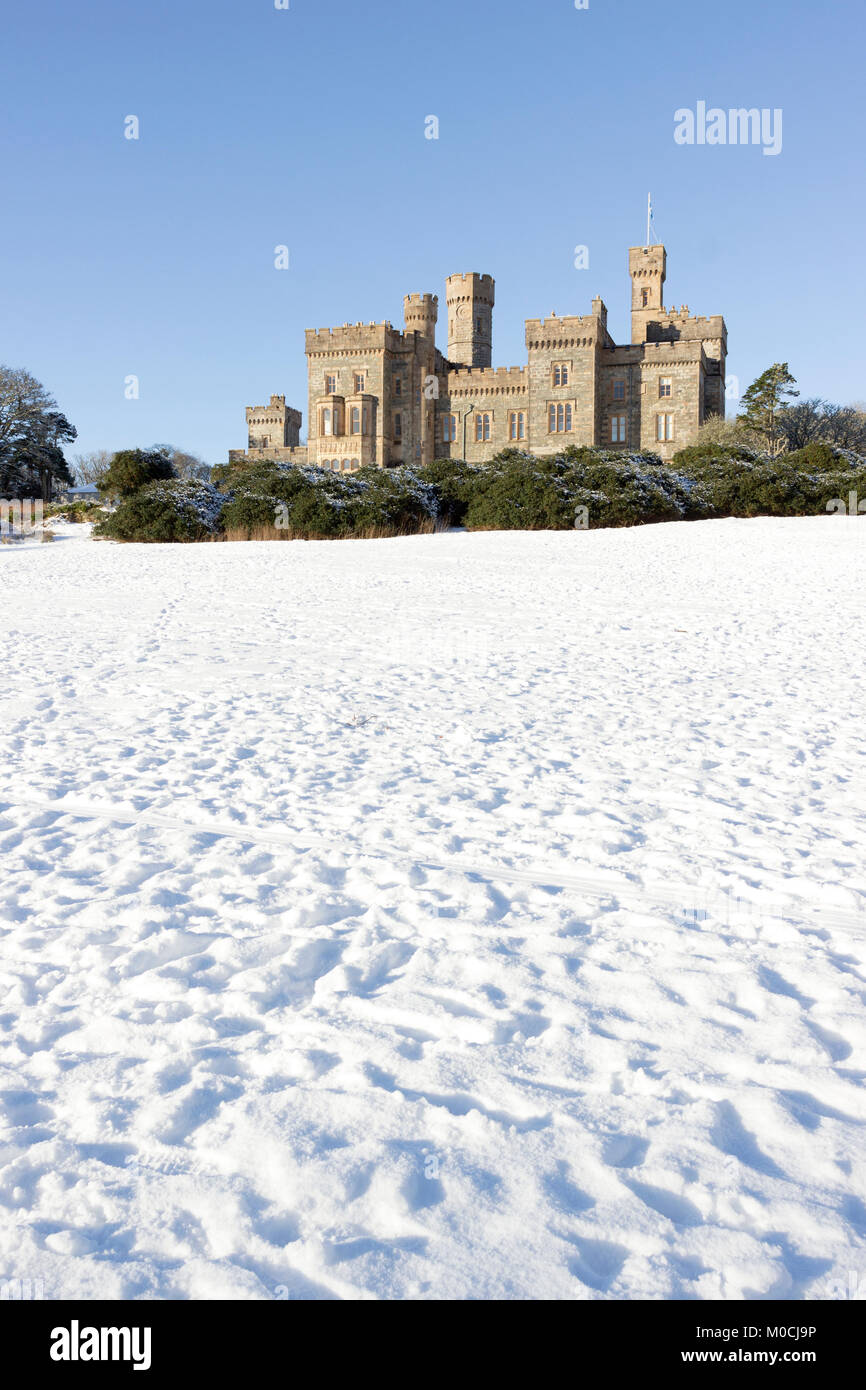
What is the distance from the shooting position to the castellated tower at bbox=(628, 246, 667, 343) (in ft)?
146

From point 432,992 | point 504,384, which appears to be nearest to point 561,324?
point 504,384

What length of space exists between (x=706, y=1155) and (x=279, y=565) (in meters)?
13.6

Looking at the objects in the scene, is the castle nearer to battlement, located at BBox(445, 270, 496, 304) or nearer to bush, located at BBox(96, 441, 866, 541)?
battlement, located at BBox(445, 270, 496, 304)

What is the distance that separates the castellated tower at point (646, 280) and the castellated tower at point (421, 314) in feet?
33.3

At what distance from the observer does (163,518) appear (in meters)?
21.2

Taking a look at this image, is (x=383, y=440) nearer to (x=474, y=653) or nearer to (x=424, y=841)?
(x=474, y=653)

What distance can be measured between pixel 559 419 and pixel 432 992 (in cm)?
4078

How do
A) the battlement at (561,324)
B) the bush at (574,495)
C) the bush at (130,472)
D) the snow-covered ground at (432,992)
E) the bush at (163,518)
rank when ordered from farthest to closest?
1. the battlement at (561,324)
2. the bush at (130,472)
3. the bush at (163,518)
4. the bush at (574,495)
5. the snow-covered ground at (432,992)

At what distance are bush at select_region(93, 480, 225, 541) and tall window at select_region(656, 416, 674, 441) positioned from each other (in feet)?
82.6

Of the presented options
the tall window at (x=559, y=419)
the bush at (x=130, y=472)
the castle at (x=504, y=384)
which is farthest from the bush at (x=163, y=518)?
the tall window at (x=559, y=419)

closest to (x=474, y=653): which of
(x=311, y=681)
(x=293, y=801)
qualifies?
(x=311, y=681)

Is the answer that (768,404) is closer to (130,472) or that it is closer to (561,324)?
(561,324)

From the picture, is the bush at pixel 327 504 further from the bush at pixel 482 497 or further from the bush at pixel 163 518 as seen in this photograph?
the bush at pixel 163 518

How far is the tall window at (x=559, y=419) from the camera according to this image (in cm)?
4034
